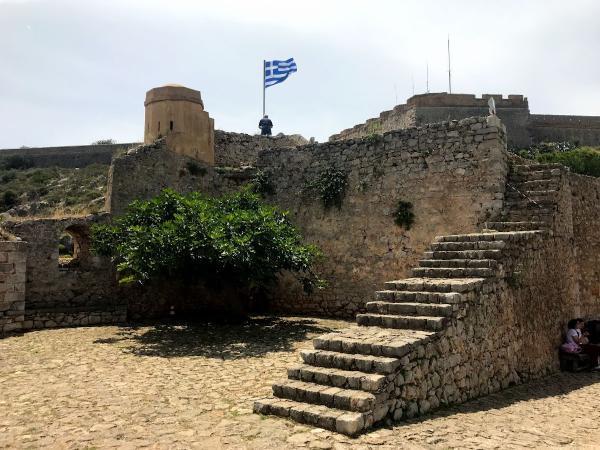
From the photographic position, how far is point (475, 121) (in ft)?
36.1

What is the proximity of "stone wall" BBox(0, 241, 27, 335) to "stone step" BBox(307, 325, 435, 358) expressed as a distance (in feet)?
23.7

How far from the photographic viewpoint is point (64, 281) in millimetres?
11562

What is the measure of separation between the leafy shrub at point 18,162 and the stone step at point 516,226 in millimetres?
38586

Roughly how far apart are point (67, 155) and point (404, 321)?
38.8 meters

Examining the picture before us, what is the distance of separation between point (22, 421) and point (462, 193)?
→ 30.3ft

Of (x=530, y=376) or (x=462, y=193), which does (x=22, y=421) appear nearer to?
(x=530, y=376)

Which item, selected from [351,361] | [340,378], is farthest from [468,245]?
[340,378]

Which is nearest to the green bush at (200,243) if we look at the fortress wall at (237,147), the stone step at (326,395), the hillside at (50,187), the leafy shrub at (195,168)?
the leafy shrub at (195,168)

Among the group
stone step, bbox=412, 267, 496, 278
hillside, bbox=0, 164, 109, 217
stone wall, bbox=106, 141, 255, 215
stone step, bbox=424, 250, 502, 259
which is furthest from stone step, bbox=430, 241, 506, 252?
hillside, bbox=0, 164, 109, 217

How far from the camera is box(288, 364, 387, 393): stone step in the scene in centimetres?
521

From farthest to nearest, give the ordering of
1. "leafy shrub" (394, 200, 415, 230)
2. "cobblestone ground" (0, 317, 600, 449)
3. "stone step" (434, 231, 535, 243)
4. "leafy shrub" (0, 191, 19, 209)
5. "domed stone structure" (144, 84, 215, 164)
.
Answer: "leafy shrub" (0, 191, 19, 209) → "domed stone structure" (144, 84, 215, 164) → "leafy shrub" (394, 200, 415, 230) → "stone step" (434, 231, 535, 243) → "cobblestone ground" (0, 317, 600, 449)

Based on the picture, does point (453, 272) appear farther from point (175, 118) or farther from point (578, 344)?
point (175, 118)

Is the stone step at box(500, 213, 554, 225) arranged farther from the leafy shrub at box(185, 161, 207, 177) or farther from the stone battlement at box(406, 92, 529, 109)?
the stone battlement at box(406, 92, 529, 109)

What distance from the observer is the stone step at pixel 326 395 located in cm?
500
